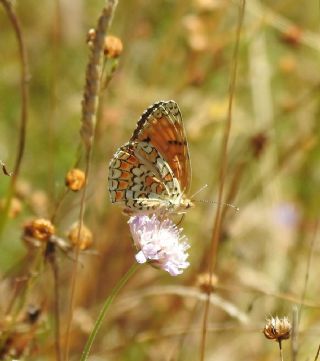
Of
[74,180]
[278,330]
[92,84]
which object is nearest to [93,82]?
[92,84]

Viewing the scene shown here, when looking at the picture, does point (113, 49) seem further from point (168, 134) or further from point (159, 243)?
point (159, 243)

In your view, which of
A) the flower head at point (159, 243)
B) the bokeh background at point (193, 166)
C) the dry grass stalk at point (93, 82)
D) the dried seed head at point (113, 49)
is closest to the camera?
the dry grass stalk at point (93, 82)

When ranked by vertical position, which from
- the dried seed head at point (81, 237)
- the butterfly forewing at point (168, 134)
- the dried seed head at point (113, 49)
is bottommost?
the dried seed head at point (81, 237)

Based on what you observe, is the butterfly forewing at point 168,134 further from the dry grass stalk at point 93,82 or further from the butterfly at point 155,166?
the dry grass stalk at point 93,82

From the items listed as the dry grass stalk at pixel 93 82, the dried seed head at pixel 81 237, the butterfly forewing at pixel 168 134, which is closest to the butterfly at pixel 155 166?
the butterfly forewing at pixel 168 134

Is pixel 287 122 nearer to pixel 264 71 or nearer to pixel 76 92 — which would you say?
pixel 264 71

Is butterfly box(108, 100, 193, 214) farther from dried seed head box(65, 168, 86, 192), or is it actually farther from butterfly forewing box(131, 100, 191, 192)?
dried seed head box(65, 168, 86, 192)

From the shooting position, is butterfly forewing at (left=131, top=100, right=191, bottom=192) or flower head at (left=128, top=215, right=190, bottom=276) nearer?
flower head at (left=128, top=215, right=190, bottom=276)

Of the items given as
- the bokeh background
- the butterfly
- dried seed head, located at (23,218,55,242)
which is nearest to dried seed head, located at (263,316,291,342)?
the butterfly
